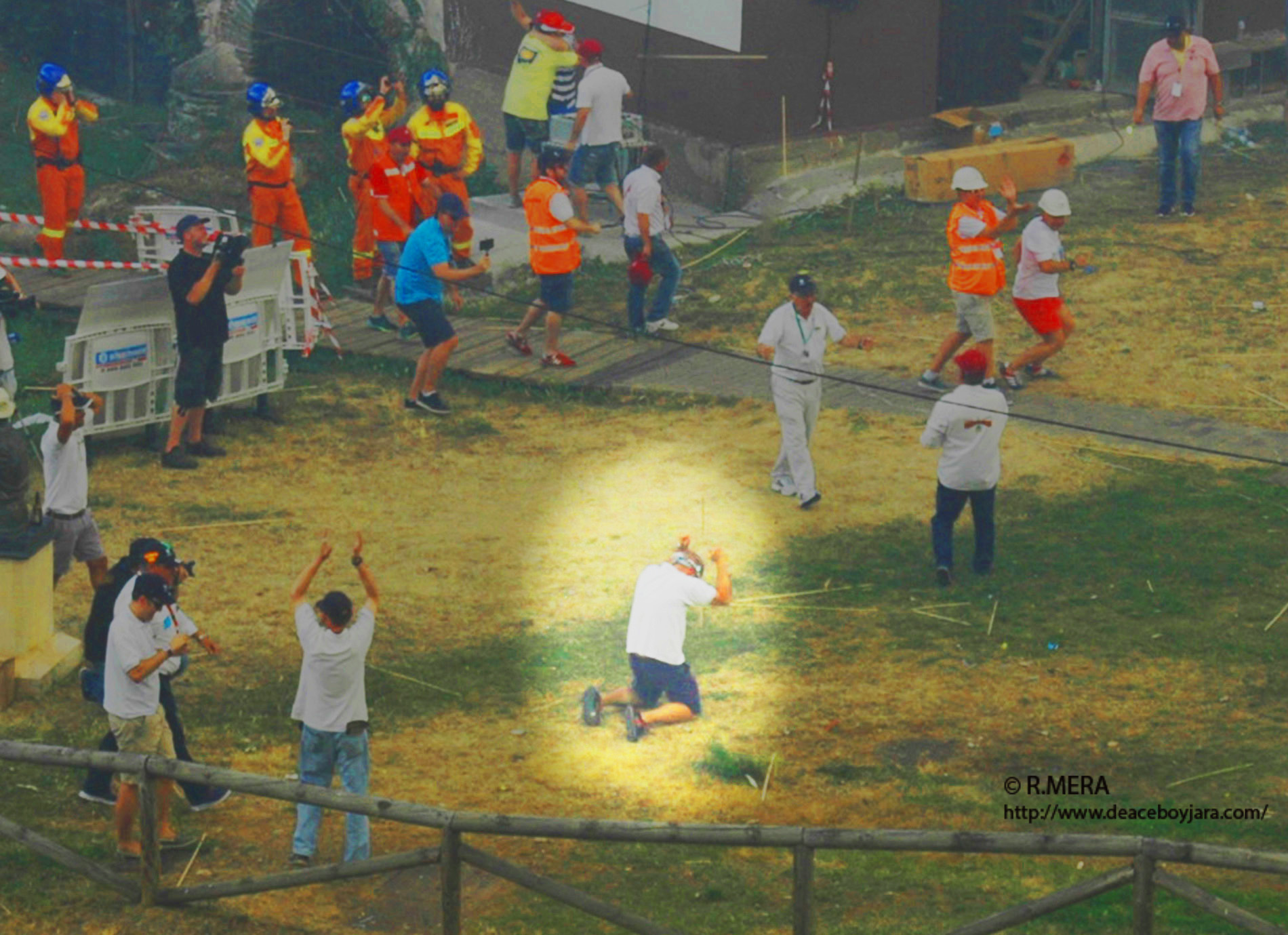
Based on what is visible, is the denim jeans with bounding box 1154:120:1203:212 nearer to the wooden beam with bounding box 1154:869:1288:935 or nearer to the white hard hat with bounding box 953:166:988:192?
the white hard hat with bounding box 953:166:988:192

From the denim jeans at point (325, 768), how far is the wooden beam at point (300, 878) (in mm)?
584

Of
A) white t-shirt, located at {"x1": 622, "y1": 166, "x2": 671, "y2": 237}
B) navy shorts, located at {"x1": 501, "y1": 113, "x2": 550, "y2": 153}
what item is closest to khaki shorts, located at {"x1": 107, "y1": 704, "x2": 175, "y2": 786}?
white t-shirt, located at {"x1": 622, "y1": 166, "x2": 671, "y2": 237}

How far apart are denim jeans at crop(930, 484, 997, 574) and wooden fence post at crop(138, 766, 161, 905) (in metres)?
5.79

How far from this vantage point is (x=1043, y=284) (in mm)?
15867

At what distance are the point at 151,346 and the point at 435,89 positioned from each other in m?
4.57

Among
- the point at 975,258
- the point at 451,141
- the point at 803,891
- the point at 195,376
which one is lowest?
the point at 803,891

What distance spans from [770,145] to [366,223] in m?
4.47

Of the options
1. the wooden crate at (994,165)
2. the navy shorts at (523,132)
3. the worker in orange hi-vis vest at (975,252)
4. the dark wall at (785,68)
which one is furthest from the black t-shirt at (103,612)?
the wooden crate at (994,165)

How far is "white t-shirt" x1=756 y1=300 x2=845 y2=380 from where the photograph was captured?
1403cm

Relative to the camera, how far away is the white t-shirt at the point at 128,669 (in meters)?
9.44

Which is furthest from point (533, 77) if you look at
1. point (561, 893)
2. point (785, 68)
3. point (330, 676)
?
point (561, 893)

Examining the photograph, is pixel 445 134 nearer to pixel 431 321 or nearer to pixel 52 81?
pixel 431 321

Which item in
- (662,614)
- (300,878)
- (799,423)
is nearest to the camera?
(300,878)

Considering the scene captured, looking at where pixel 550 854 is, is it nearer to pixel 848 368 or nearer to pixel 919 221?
pixel 848 368
